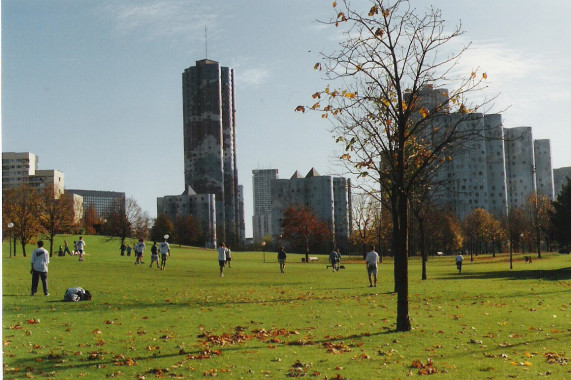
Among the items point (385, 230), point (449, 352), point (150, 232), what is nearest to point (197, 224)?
point (150, 232)

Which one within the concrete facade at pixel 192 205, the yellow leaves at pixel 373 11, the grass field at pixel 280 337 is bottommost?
the grass field at pixel 280 337

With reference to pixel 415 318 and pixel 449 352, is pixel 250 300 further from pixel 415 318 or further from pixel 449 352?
pixel 449 352

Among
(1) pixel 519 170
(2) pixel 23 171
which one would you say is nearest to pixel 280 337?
(2) pixel 23 171

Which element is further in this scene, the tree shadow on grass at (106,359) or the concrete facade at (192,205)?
the concrete facade at (192,205)

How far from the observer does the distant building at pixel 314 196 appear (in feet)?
584

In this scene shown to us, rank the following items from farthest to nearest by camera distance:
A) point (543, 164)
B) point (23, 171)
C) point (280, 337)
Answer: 1. point (543, 164)
2. point (23, 171)
3. point (280, 337)

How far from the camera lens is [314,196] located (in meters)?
180

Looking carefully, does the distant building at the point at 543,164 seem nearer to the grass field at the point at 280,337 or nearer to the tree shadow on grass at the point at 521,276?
the tree shadow on grass at the point at 521,276

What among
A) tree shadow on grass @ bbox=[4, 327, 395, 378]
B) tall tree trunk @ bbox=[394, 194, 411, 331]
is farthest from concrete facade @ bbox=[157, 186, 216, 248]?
tree shadow on grass @ bbox=[4, 327, 395, 378]

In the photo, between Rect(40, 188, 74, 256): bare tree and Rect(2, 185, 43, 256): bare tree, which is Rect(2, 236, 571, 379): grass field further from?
Rect(40, 188, 74, 256): bare tree

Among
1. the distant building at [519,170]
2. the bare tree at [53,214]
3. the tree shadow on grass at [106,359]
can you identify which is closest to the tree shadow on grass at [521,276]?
the tree shadow on grass at [106,359]

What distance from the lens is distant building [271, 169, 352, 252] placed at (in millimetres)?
177875

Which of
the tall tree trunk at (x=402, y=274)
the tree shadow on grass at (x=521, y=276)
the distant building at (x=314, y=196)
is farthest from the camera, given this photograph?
the distant building at (x=314, y=196)

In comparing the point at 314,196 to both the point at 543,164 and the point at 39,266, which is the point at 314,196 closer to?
the point at 543,164
